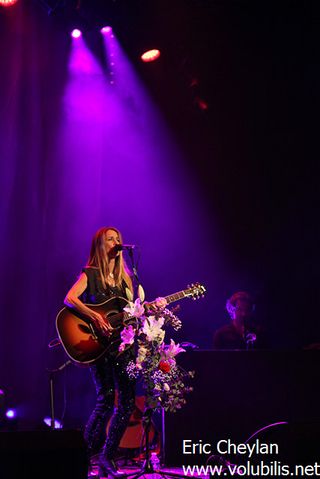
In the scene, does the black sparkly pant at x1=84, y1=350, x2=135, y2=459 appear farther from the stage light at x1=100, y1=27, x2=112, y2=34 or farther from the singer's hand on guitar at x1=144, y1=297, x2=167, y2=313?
the stage light at x1=100, y1=27, x2=112, y2=34

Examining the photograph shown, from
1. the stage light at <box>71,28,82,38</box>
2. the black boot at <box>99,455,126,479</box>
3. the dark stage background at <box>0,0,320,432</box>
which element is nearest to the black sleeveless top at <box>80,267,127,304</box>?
the black boot at <box>99,455,126,479</box>

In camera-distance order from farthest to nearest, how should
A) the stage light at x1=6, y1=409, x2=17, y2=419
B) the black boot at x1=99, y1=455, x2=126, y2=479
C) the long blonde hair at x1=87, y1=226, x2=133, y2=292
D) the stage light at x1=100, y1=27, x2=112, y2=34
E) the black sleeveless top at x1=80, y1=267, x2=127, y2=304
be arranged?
the stage light at x1=100, y1=27, x2=112, y2=34
the stage light at x1=6, y1=409, x2=17, y2=419
the long blonde hair at x1=87, y1=226, x2=133, y2=292
the black sleeveless top at x1=80, y1=267, x2=127, y2=304
the black boot at x1=99, y1=455, x2=126, y2=479

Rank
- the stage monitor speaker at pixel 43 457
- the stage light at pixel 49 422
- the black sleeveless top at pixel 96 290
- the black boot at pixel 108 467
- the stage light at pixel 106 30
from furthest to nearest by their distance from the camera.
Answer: the stage light at pixel 106 30 → the stage light at pixel 49 422 → the black sleeveless top at pixel 96 290 → the black boot at pixel 108 467 → the stage monitor speaker at pixel 43 457

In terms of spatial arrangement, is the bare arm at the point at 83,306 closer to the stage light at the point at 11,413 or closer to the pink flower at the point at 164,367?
the pink flower at the point at 164,367

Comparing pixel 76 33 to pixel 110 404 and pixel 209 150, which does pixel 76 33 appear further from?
pixel 110 404

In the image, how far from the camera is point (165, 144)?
28.0ft

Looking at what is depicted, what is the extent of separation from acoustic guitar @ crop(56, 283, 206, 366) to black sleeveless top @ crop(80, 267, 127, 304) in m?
0.07

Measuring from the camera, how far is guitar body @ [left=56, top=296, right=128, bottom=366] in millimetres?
4629

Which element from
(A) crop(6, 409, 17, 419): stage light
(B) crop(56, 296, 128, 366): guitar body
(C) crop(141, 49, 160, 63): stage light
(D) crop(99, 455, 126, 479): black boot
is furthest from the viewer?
(C) crop(141, 49, 160, 63): stage light

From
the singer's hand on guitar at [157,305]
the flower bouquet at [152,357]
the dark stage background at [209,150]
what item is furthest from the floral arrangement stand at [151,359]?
the dark stage background at [209,150]

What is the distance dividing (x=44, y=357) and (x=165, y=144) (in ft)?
11.5

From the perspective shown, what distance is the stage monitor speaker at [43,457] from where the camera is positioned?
2.07 m

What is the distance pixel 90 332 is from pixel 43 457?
263 cm

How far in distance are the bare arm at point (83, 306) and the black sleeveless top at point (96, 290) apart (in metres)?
0.04
